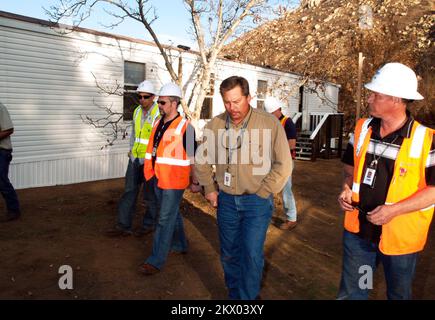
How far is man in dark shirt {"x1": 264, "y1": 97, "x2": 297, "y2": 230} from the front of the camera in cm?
612

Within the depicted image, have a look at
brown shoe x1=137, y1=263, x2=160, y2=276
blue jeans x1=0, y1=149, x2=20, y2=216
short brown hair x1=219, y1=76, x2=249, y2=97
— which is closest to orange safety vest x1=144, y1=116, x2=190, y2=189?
brown shoe x1=137, y1=263, x2=160, y2=276

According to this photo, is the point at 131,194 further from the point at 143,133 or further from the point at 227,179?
the point at 227,179

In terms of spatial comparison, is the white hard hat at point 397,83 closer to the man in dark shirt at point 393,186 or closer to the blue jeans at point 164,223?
the man in dark shirt at point 393,186

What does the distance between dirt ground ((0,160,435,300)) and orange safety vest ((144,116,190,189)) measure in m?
1.08

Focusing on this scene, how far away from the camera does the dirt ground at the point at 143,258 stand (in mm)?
4055

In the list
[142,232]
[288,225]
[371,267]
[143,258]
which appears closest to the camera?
[371,267]

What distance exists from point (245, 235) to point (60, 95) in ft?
26.9

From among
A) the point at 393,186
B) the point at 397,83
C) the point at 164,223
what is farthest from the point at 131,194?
the point at 397,83

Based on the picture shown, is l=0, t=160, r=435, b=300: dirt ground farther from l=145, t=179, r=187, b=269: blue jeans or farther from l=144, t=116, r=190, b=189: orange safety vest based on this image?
l=144, t=116, r=190, b=189: orange safety vest

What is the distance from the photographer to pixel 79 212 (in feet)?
23.6

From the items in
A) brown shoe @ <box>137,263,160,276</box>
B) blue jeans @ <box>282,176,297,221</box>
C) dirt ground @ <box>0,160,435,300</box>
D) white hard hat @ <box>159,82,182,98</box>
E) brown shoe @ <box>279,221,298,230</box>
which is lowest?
dirt ground @ <box>0,160,435,300</box>

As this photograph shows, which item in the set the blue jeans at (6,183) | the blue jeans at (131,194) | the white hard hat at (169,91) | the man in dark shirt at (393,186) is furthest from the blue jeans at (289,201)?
the blue jeans at (6,183)

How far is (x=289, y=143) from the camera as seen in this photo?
6.18m

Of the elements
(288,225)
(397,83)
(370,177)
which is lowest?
(288,225)
